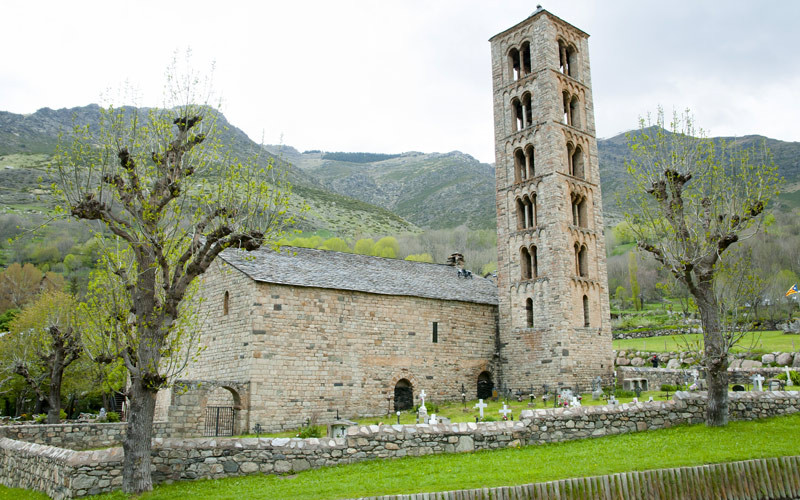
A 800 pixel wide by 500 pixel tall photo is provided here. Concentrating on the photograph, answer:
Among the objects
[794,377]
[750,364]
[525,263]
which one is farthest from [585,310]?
[794,377]

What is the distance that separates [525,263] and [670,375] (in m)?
9.31

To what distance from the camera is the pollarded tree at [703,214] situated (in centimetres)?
1612

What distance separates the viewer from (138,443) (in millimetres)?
11867

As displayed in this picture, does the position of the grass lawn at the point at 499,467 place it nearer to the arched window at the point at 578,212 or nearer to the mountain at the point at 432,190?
the arched window at the point at 578,212

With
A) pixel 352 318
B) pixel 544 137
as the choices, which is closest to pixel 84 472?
pixel 352 318

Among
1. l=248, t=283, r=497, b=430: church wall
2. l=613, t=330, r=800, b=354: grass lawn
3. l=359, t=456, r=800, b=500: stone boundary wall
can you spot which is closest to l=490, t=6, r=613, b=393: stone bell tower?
l=248, t=283, r=497, b=430: church wall

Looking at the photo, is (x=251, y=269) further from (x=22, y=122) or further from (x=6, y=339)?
(x=22, y=122)

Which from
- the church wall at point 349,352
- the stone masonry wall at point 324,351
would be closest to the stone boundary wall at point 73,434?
the stone masonry wall at point 324,351

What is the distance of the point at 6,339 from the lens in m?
38.5

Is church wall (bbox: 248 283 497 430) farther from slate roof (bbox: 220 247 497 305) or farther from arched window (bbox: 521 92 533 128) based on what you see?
arched window (bbox: 521 92 533 128)

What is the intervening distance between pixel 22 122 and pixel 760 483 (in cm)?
18305

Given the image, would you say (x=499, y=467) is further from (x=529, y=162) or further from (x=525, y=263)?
(x=529, y=162)

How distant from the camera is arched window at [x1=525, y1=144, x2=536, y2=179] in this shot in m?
32.3

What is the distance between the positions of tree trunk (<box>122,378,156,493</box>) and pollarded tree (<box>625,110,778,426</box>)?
46.2 ft
